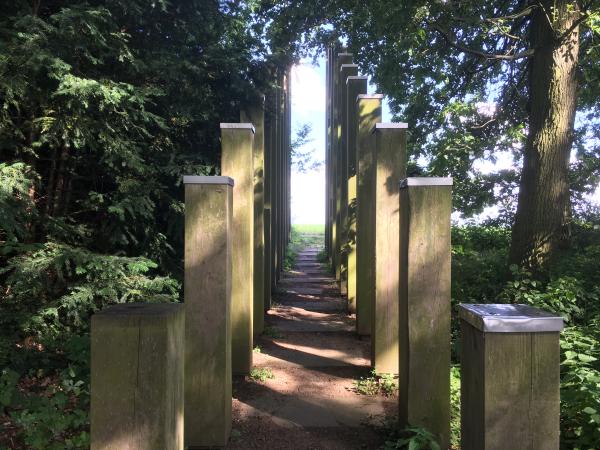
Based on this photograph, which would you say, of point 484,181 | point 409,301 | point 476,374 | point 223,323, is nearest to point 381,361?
point 409,301

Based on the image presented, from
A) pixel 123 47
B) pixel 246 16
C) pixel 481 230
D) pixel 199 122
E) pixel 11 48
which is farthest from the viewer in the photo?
pixel 481 230

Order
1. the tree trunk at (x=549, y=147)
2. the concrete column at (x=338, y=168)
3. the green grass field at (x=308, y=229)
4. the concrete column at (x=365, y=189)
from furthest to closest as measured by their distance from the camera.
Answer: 1. the green grass field at (x=308, y=229)
2. the concrete column at (x=338, y=168)
3. the tree trunk at (x=549, y=147)
4. the concrete column at (x=365, y=189)

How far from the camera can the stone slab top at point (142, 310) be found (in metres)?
2.46

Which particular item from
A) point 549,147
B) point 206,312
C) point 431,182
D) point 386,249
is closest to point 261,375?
point 386,249

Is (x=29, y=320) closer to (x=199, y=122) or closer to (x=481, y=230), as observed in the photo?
(x=199, y=122)

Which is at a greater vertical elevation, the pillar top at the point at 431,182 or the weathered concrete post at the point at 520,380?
the pillar top at the point at 431,182

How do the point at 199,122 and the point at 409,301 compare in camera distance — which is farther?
the point at 199,122

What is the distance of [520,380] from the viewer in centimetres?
242

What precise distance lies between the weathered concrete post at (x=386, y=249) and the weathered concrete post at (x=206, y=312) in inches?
83.6

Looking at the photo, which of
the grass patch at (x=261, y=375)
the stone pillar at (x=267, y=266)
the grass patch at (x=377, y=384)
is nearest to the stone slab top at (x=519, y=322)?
the grass patch at (x=377, y=384)

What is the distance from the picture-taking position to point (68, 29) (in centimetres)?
567

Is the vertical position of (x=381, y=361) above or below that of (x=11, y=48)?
below

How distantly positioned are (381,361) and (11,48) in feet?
16.5

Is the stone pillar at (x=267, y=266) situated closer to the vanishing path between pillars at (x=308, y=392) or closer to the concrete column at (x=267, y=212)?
the concrete column at (x=267, y=212)
